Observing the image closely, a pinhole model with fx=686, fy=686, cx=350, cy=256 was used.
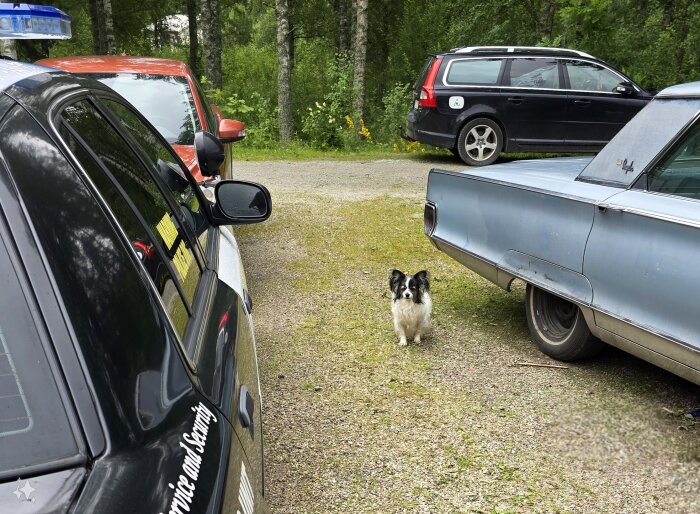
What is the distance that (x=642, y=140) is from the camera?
3936 millimetres

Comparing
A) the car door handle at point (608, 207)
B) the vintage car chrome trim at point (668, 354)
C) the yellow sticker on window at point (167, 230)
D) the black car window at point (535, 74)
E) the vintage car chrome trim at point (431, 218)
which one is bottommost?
the vintage car chrome trim at point (668, 354)

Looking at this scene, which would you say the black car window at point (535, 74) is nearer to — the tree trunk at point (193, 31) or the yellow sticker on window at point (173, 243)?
the yellow sticker on window at point (173, 243)

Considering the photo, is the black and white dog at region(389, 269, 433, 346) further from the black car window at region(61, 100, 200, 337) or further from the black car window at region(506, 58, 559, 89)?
the black car window at region(506, 58, 559, 89)

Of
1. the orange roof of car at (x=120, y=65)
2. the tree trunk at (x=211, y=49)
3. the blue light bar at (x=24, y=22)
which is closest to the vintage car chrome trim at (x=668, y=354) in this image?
the blue light bar at (x=24, y=22)

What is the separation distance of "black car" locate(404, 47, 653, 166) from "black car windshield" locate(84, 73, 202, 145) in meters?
6.89

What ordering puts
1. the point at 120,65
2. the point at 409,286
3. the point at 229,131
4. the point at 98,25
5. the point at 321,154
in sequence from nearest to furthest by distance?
the point at 409,286, the point at 120,65, the point at 229,131, the point at 321,154, the point at 98,25

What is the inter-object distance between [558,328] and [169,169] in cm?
285

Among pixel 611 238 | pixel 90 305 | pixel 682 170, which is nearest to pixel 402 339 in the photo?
pixel 611 238

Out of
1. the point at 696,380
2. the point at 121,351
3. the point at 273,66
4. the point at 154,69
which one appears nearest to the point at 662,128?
the point at 696,380

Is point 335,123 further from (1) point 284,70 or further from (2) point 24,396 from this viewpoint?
(2) point 24,396

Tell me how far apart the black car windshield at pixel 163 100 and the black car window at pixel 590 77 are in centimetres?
837

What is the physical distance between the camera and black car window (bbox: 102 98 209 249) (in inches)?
111

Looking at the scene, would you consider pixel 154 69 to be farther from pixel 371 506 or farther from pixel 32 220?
pixel 32 220

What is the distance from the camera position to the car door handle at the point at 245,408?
178 cm
